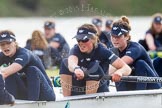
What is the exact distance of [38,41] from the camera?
1402 centimetres

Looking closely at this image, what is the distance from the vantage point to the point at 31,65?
335 inches

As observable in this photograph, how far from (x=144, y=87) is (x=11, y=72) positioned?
187 cm

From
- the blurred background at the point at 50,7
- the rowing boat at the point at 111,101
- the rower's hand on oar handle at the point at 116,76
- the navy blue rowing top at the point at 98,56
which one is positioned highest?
the blurred background at the point at 50,7

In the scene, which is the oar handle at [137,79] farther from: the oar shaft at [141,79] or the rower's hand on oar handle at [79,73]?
the rower's hand on oar handle at [79,73]

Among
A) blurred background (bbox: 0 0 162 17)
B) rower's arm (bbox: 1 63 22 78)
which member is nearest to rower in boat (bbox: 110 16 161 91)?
rower's arm (bbox: 1 63 22 78)

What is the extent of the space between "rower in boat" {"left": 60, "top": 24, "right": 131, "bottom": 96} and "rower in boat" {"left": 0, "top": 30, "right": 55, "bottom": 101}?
1.17 feet

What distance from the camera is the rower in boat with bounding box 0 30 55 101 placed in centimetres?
836

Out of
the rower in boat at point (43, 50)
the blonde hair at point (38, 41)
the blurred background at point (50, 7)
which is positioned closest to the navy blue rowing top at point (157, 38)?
the blurred background at point (50, 7)

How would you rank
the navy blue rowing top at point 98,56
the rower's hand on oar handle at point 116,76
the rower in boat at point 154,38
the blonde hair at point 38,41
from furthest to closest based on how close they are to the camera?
the rower in boat at point 154,38
the blonde hair at point 38,41
the navy blue rowing top at point 98,56
the rower's hand on oar handle at point 116,76

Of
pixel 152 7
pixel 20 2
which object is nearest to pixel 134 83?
pixel 152 7

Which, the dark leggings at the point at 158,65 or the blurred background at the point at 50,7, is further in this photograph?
the blurred background at the point at 50,7

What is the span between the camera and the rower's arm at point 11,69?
8258 millimetres

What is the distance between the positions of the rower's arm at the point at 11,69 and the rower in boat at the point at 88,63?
675 millimetres

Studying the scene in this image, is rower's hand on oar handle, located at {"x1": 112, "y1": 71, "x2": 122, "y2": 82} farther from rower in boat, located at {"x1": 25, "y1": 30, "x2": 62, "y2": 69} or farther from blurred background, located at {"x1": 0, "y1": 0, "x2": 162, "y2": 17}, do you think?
blurred background, located at {"x1": 0, "y1": 0, "x2": 162, "y2": 17}
